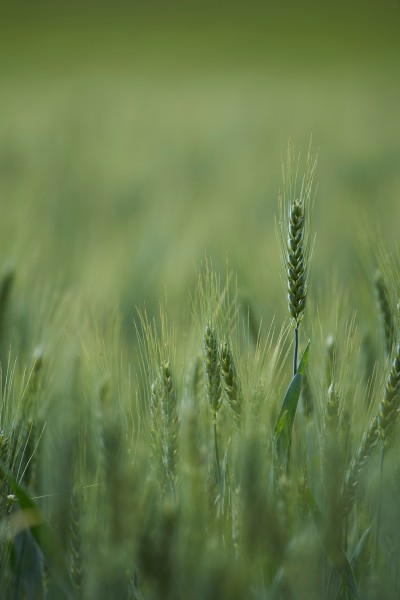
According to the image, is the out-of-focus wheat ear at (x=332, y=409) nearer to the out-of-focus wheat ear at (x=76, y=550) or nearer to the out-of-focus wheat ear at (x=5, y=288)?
the out-of-focus wheat ear at (x=76, y=550)

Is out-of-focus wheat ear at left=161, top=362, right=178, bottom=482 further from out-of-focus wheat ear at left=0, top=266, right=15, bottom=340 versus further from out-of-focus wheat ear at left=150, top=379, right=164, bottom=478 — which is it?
out-of-focus wheat ear at left=0, top=266, right=15, bottom=340

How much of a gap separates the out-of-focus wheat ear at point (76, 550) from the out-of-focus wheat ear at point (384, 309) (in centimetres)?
50

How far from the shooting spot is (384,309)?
1035mm

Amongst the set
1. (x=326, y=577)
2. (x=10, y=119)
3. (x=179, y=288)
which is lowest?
(x=326, y=577)

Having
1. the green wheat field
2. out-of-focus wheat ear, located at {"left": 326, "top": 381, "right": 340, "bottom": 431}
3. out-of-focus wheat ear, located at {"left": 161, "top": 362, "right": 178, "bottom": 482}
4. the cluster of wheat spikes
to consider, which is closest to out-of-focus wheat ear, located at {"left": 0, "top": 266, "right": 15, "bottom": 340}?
the green wheat field

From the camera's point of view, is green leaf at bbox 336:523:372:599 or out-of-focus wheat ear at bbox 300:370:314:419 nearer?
green leaf at bbox 336:523:372:599

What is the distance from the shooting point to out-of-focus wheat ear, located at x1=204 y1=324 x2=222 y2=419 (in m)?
0.78

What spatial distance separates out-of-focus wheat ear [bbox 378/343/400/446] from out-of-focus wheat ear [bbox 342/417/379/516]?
1 cm

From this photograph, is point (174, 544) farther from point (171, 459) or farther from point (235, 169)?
point (235, 169)

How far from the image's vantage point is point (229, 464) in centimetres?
79

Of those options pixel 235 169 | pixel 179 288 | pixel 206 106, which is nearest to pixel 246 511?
pixel 179 288

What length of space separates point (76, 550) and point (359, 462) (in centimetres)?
34

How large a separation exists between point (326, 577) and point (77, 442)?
35cm

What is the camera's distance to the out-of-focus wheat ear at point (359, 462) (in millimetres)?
721
